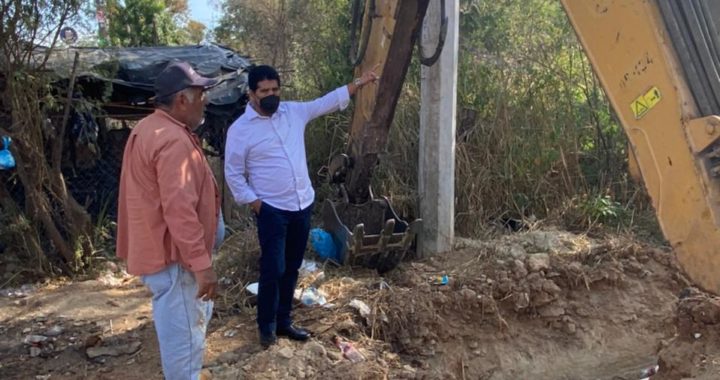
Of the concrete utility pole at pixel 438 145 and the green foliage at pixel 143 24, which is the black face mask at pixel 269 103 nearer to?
the concrete utility pole at pixel 438 145

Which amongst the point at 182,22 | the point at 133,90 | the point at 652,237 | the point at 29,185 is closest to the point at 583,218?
the point at 652,237

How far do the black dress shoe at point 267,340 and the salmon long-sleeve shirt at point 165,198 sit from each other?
1494mm

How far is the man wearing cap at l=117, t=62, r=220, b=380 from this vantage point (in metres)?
3.18

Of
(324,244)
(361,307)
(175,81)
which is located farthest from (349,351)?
(175,81)

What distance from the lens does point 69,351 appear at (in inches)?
193

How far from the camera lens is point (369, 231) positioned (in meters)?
5.98

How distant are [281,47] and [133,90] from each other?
7481mm

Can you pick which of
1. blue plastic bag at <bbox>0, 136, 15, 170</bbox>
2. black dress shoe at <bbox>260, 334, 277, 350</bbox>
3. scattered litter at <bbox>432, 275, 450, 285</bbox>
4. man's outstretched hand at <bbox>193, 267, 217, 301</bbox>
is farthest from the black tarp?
man's outstretched hand at <bbox>193, 267, 217, 301</bbox>

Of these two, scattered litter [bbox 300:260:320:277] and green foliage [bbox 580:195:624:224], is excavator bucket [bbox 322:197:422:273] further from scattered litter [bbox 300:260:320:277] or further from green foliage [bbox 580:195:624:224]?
green foliage [bbox 580:195:624:224]

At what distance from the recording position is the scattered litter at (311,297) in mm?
5477

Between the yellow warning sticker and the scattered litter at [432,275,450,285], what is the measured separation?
3.25 metres

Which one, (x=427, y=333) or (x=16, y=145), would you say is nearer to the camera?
(x=427, y=333)

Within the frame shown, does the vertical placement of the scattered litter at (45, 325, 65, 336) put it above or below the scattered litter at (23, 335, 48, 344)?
above

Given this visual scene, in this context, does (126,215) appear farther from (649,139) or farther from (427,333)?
(427,333)
